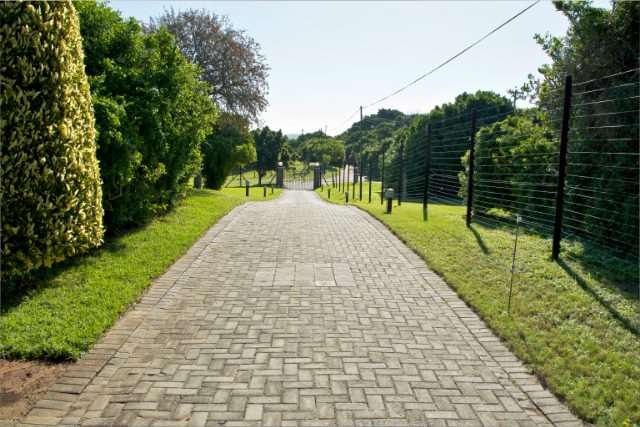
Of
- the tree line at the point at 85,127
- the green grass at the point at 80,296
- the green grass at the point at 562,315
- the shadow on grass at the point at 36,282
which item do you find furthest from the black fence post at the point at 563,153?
the shadow on grass at the point at 36,282

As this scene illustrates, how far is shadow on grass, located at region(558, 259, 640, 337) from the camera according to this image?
14.6 feet

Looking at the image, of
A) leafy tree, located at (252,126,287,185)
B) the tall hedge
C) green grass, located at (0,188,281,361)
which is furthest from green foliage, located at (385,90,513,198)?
leafy tree, located at (252,126,287,185)

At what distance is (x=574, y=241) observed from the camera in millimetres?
8039

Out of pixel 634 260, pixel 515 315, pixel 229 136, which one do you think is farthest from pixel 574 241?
pixel 229 136

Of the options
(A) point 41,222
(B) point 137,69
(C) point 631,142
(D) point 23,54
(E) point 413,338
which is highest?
(B) point 137,69

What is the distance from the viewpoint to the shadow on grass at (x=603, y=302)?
175 inches

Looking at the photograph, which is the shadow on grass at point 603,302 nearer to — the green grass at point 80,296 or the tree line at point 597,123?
the tree line at point 597,123

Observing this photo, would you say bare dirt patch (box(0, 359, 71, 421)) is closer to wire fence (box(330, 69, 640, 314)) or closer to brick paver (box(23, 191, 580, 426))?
brick paver (box(23, 191, 580, 426))

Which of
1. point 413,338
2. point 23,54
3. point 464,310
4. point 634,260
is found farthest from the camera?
point 634,260

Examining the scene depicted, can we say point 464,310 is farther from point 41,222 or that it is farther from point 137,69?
point 137,69

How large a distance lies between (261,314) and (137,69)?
6.01m

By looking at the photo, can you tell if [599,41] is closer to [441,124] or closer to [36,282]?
[36,282]

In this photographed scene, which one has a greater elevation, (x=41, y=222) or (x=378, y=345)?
(x=41, y=222)

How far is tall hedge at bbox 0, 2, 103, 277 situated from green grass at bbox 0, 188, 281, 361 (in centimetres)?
58
